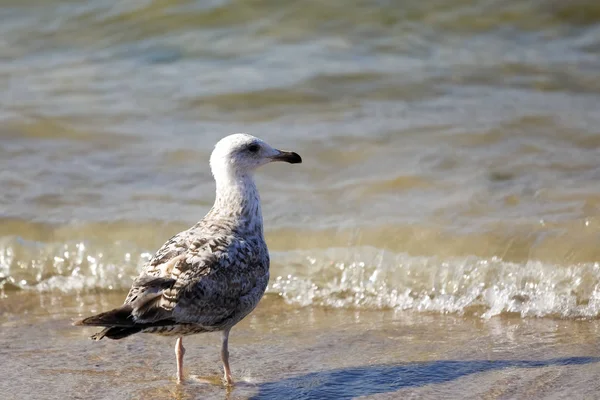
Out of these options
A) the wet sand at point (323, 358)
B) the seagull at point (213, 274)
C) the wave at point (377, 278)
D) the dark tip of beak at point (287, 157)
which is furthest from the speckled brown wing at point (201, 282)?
the wave at point (377, 278)

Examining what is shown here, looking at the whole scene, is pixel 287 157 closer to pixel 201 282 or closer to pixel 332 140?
pixel 201 282

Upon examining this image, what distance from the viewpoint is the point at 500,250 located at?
21.2 feet

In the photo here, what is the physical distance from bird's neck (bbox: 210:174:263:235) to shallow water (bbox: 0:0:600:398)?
0.73 m

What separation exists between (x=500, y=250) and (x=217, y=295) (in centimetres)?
231

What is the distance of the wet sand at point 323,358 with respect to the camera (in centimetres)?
492

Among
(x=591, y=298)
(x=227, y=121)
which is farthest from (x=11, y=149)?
(x=591, y=298)

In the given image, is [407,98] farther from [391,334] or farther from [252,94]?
[391,334]

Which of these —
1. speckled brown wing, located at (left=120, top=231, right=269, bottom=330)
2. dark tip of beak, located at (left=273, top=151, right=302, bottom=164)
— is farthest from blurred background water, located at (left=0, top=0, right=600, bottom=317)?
speckled brown wing, located at (left=120, top=231, right=269, bottom=330)

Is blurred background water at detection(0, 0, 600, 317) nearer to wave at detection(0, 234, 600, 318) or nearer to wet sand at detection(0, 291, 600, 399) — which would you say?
wave at detection(0, 234, 600, 318)

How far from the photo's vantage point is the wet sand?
4918mm

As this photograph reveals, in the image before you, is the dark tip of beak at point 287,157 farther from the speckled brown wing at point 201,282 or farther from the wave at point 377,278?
→ the wave at point 377,278

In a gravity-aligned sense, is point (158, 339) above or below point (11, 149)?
below

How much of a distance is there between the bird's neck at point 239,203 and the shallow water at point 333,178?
0.73 m

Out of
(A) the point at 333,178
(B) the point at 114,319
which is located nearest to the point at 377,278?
(A) the point at 333,178
